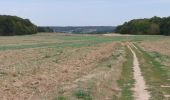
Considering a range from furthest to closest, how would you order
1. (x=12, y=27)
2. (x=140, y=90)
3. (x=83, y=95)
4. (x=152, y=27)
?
1. (x=152, y=27)
2. (x=12, y=27)
3. (x=140, y=90)
4. (x=83, y=95)

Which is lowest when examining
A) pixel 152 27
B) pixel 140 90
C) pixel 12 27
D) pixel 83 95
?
pixel 152 27

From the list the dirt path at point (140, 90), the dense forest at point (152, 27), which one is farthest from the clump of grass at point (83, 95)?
the dense forest at point (152, 27)

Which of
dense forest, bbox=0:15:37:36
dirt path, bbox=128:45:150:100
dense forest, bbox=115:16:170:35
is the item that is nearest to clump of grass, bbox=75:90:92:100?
dirt path, bbox=128:45:150:100

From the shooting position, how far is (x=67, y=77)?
24344 millimetres

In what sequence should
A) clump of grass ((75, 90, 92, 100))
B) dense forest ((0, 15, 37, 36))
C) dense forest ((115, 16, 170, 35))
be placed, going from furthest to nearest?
dense forest ((115, 16, 170, 35))
dense forest ((0, 15, 37, 36))
clump of grass ((75, 90, 92, 100))

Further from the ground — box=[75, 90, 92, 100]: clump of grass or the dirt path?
box=[75, 90, 92, 100]: clump of grass

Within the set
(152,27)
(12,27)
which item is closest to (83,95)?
(12,27)

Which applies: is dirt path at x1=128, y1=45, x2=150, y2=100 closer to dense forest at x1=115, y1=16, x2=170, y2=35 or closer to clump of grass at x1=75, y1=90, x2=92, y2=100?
clump of grass at x1=75, y1=90, x2=92, y2=100

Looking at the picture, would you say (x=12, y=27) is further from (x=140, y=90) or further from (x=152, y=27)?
(x=140, y=90)

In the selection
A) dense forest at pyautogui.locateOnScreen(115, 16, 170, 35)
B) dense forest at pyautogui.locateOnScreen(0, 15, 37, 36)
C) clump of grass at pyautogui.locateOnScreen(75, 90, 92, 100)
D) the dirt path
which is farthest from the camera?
dense forest at pyautogui.locateOnScreen(115, 16, 170, 35)

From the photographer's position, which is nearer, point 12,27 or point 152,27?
point 12,27

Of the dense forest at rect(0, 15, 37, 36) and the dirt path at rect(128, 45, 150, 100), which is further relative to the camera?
the dense forest at rect(0, 15, 37, 36)

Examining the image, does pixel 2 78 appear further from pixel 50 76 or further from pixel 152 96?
pixel 152 96

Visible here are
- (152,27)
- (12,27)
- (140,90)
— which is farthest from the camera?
(152,27)
